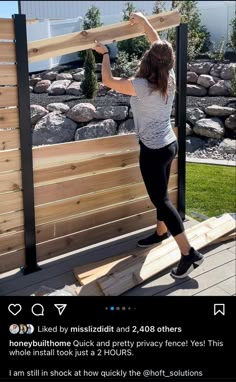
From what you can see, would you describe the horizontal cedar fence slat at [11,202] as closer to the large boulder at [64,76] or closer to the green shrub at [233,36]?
the large boulder at [64,76]

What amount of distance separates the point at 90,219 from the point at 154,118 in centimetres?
86

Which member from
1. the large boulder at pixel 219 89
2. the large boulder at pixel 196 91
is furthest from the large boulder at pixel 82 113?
the large boulder at pixel 219 89

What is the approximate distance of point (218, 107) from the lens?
7.45 meters

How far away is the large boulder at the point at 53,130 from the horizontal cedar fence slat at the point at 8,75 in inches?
172

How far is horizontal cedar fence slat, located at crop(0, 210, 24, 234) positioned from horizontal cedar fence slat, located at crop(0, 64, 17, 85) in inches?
30.4

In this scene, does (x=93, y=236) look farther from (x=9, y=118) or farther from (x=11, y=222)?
(x=9, y=118)

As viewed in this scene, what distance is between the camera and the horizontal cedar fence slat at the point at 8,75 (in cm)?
240

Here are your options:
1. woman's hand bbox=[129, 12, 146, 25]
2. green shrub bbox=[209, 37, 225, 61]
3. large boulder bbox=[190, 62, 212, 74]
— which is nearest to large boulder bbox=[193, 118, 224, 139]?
large boulder bbox=[190, 62, 212, 74]

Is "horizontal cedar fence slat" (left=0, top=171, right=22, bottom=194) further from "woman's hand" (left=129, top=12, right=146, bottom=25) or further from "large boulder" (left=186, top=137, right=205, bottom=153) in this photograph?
"large boulder" (left=186, top=137, right=205, bottom=153)
